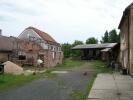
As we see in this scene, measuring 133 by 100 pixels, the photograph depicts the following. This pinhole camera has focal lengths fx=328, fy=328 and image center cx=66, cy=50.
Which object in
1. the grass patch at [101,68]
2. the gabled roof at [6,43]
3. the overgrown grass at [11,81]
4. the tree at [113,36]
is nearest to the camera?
the overgrown grass at [11,81]

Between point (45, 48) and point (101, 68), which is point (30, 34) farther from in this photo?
point (101, 68)

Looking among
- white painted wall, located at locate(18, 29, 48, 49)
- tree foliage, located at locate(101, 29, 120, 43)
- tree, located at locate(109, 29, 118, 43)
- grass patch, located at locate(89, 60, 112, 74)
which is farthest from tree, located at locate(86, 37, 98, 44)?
grass patch, located at locate(89, 60, 112, 74)

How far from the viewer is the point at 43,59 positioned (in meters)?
39.4

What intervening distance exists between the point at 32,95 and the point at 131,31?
1495 cm

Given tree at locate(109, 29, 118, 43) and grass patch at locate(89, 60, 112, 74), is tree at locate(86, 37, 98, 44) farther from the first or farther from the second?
grass patch at locate(89, 60, 112, 74)

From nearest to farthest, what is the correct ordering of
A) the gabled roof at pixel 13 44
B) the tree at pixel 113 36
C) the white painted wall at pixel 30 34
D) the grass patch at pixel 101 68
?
the grass patch at pixel 101 68 → the gabled roof at pixel 13 44 → the white painted wall at pixel 30 34 → the tree at pixel 113 36

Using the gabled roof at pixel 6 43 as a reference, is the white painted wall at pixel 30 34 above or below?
above

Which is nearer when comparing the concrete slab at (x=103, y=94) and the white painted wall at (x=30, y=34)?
the concrete slab at (x=103, y=94)

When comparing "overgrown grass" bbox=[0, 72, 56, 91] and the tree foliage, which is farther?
the tree foliage

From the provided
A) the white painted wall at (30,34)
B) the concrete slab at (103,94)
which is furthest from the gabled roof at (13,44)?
the concrete slab at (103,94)

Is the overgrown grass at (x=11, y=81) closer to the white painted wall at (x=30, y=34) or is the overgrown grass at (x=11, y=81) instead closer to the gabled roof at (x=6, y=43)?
the gabled roof at (x=6, y=43)

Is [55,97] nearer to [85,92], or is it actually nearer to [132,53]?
[85,92]

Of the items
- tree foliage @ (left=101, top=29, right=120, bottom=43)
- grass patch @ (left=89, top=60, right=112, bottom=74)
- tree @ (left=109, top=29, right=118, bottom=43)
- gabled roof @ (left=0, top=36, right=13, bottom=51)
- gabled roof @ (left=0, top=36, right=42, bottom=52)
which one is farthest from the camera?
tree @ (left=109, top=29, right=118, bottom=43)

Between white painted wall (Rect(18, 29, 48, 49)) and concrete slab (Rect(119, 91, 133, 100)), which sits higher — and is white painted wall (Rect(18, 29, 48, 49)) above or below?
above
